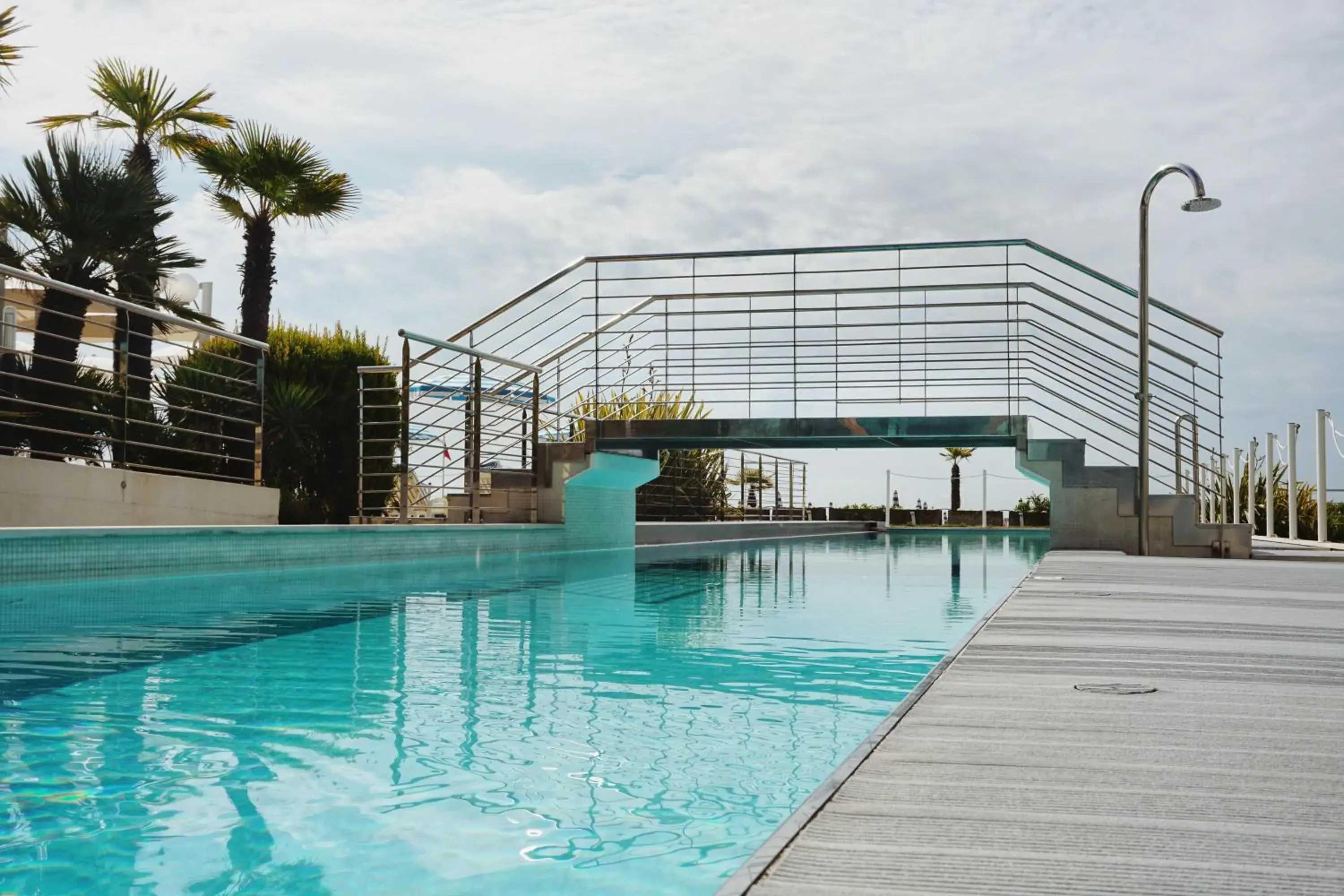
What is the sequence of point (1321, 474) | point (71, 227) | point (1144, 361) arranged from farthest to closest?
1. point (1321, 474)
2. point (1144, 361)
3. point (71, 227)

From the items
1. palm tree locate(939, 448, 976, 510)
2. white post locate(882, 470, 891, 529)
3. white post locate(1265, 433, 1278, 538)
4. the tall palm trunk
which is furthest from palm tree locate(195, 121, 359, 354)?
palm tree locate(939, 448, 976, 510)

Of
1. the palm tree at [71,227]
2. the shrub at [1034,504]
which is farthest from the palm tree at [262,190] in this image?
the shrub at [1034,504]

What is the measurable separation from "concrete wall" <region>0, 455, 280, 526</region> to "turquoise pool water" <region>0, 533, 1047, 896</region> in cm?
146

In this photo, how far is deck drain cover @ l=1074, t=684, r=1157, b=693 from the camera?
222cm

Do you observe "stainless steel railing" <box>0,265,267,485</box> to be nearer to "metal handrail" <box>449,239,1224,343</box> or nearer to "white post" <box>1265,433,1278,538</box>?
"metal handrail" <box>449,239,1224,343</box>

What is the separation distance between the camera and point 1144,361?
825 centimetres

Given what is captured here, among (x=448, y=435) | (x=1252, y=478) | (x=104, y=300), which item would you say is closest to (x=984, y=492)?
(x=1252, y=478)

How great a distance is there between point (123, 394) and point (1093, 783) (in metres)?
6.60

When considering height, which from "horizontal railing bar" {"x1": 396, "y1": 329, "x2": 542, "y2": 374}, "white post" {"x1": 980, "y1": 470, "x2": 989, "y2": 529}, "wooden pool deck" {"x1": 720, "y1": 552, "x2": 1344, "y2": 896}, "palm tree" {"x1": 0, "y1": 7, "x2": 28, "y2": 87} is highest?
"palm tree" {"x1": 0, "y1": 7, "x2": 28, "y2": 87}

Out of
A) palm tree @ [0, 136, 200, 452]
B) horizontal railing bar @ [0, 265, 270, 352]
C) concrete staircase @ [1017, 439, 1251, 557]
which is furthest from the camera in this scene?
concrete staircase @ [1017, 439, 1251, 557]

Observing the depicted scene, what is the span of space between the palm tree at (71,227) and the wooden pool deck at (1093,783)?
757 cm

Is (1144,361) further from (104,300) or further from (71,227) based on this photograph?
(71,227)

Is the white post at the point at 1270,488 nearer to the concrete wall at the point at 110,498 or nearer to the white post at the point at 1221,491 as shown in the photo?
the white post at the point at 1221,491

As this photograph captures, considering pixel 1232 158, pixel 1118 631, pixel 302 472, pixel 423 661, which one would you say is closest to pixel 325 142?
pixel 302 472
